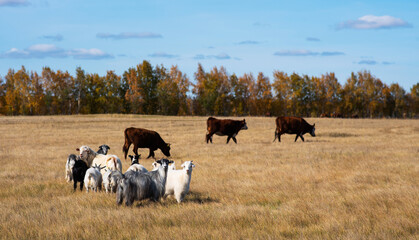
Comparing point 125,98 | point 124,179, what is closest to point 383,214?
point 124,179

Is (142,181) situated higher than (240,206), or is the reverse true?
(142,181)

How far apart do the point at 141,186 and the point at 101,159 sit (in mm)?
3773

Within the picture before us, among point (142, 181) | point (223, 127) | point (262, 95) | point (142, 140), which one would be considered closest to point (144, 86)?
point (262, 95)

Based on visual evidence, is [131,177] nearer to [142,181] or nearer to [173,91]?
[142,181]

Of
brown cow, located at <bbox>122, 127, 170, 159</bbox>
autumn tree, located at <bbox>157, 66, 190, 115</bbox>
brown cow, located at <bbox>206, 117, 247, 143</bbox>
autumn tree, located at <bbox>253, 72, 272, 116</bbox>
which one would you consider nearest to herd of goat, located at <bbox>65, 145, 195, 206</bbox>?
brown cow, located at <bbox>122, 127, 170, 159</bbox>

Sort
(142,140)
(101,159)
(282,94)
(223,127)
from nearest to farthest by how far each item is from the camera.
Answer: (101,159), (142,140), (223,127), (282,94)

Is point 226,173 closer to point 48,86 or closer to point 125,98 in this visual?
point 125,98

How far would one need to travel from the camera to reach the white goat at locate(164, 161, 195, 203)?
9.41 m

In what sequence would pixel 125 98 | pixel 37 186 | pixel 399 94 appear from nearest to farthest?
1. pixel 37 186
2. pixel 125 98
3. pixel 399 94

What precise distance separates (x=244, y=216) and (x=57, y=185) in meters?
6.15

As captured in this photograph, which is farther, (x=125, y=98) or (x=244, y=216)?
Result: (x=125, y=98)

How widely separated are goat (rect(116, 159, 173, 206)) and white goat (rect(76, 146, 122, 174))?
2.35m

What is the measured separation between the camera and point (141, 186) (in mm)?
8938

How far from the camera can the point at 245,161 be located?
16938 millimetres
